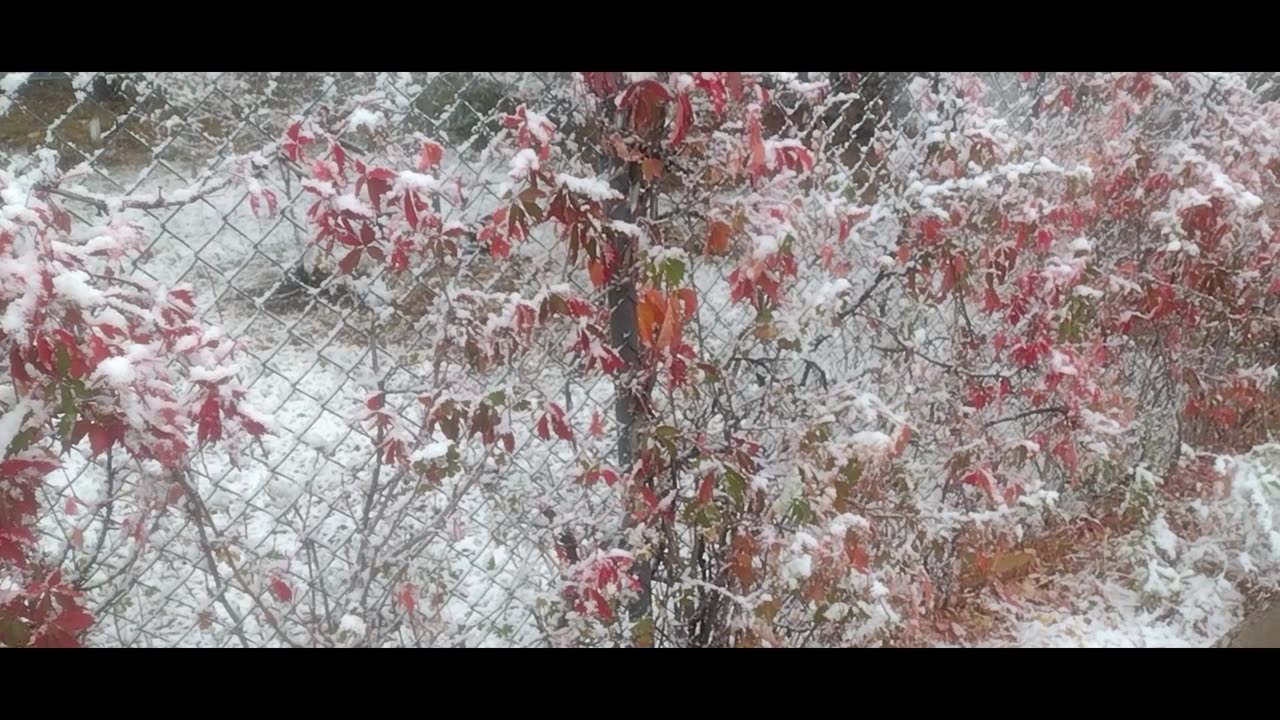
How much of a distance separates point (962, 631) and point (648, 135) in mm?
1720

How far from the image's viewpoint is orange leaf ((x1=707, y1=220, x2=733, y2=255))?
1645 millimetres

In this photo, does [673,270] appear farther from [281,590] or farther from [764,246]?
[281,590]

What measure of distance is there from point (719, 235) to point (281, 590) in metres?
1.20

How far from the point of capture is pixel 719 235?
1649mm

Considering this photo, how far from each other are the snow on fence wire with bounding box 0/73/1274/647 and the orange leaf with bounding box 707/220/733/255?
4cm

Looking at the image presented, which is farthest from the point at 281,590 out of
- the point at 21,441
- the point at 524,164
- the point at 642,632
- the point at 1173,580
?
the point at 1173,580

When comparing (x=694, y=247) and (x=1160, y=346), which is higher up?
(x=1160, y=346)

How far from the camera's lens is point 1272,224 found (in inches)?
101

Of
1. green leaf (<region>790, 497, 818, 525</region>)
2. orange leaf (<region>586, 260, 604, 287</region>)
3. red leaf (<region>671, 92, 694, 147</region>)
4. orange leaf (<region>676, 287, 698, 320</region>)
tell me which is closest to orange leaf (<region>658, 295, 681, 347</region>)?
orange leaf (<region>676, 287, 698, 320</region>)

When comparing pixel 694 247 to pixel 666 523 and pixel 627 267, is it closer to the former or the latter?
pixel 627 267

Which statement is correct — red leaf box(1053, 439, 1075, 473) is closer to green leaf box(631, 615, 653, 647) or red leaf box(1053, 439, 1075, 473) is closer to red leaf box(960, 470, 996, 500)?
red leaf box(960, 470, 996, 500)

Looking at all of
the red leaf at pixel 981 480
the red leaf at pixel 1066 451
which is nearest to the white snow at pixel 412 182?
the red leaf at pixel 981 480

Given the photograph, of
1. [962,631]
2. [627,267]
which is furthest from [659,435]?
[962,631]

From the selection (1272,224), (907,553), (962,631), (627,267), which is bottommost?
(962,631)
